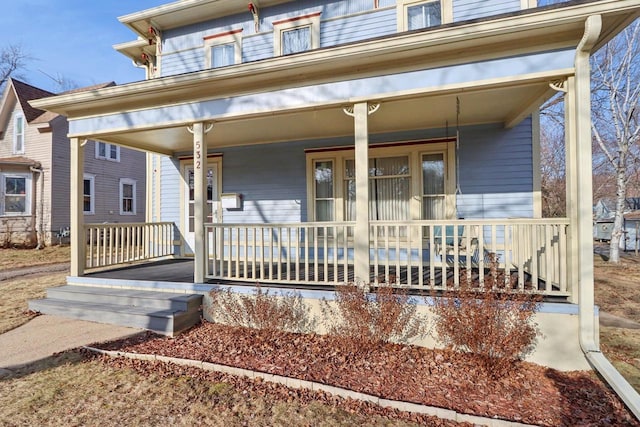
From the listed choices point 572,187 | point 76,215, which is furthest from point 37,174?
point 572,187

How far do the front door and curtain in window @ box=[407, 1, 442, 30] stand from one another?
198 inches

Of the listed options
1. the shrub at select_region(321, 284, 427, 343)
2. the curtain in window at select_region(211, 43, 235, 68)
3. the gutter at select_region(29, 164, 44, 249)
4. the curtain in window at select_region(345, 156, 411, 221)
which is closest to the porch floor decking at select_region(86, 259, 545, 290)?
the shrub at select_region(321, 284, 427, 343)

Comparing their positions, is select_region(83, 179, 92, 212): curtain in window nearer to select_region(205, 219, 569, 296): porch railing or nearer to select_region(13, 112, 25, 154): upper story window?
select_region(13, 112, 25, 154): upper story window

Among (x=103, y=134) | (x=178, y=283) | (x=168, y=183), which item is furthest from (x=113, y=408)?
(x=168, y=183)

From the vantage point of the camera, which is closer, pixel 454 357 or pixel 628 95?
pixel 454 357

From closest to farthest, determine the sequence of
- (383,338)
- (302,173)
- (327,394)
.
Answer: (327,394) → (383,338) → (302,173)

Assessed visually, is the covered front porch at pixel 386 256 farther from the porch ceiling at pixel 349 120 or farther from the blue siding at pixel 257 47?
the blue siding at pixel 257 47

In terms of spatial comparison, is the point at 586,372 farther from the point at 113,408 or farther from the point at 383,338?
the point at 113,408

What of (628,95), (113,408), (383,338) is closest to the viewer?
(113,408)

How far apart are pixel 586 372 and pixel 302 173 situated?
5311mm

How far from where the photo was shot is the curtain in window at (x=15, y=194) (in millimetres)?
12992

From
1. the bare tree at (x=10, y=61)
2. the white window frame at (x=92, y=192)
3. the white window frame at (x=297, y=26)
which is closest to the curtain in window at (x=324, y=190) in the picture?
the white window frame at (x=297, y=26)

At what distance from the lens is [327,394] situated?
2.99 metres

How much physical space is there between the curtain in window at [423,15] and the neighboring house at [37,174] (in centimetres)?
1111
